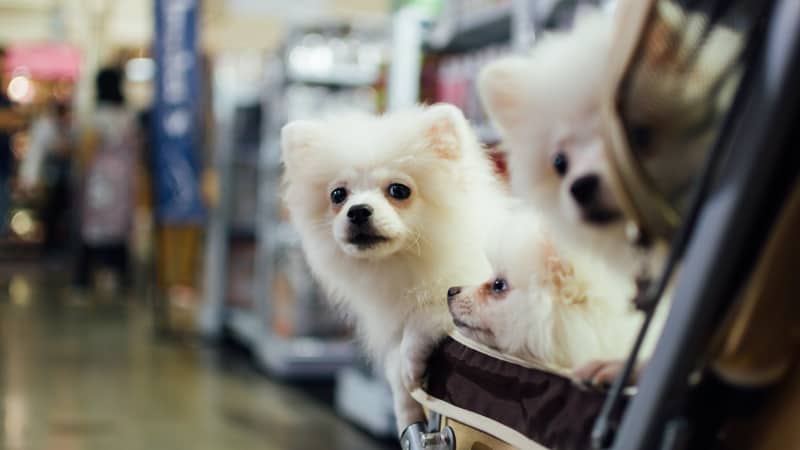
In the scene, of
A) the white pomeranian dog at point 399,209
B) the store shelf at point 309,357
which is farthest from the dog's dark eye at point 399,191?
the store shelf at point 309,357

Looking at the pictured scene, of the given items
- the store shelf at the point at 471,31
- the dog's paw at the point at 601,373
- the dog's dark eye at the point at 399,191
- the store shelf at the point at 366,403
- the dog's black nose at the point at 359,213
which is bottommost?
the store shelf at the point at 366,403

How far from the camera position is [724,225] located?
0.37 m

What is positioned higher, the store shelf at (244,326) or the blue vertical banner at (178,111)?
the blue vertical banner at (178,111)

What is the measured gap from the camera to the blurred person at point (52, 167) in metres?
9.39

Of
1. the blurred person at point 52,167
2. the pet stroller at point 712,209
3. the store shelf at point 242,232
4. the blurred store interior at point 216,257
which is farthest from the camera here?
the blurred person at point 52,167

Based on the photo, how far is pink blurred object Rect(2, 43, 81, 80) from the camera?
14391 mm

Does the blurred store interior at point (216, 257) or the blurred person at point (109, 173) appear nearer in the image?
the blurred store interior at point (216, 257)

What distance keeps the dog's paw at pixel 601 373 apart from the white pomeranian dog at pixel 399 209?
12 cm

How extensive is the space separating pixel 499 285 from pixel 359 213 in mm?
97

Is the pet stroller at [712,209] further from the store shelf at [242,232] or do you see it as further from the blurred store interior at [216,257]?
the store shelf at [242,232]

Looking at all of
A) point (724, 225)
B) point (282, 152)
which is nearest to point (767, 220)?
point (724, 225)

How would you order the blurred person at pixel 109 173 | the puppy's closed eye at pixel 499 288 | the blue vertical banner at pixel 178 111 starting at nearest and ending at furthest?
the puppy's closed eye at pixel 499 288 → the blue vertical banner at pixel 178 111 → the blurred person at pixel 109 173

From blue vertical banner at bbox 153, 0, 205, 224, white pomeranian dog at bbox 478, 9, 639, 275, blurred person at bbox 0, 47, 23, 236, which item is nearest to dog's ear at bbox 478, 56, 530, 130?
white pomeranian dog at bbox 478, 9, 639, 275

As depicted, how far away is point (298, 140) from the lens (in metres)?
0.59
